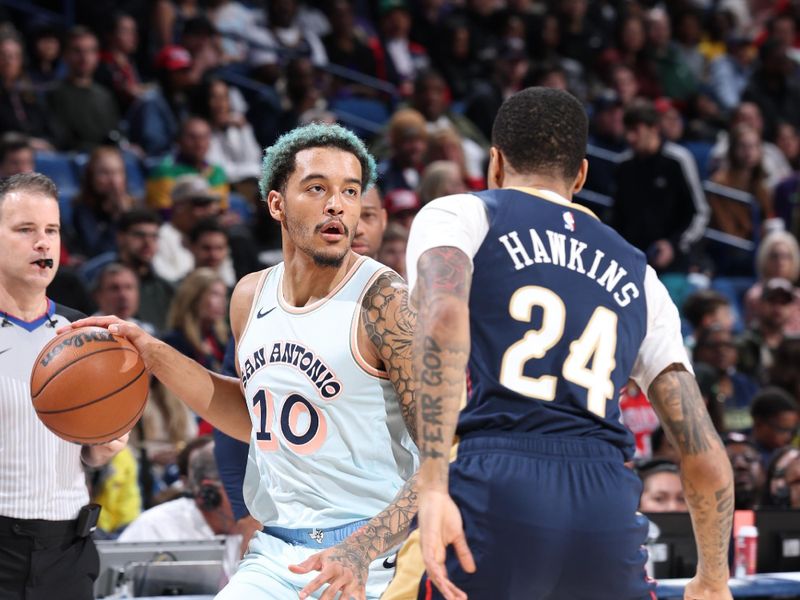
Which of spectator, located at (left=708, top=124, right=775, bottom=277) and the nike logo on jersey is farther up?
spectator, located at (left=708, top=124, right=775, bottom=277)

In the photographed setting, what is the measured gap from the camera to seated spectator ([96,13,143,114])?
34.2ft

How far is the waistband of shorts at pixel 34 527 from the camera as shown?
3.92 meters

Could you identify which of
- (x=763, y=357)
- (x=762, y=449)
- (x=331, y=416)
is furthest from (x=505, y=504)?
(x=763, y=357)

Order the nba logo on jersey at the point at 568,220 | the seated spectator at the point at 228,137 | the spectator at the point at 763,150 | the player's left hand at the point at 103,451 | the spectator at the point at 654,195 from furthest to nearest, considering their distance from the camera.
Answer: the spectator at the point at 763,150 < the spectator at the point at 654,195 < the seated spectator at the point at 228,137 < the player's left hand at the point at 103,451 < the nba logo on jersey at the point at 568,220

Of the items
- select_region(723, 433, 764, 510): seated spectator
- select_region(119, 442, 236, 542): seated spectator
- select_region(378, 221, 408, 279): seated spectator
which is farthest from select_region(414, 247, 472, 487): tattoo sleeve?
select_region(378, 221, 408, 279): seated spectator

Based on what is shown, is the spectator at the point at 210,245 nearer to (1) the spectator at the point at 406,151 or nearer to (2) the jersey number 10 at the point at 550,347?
(1) the spectator at the point at 406,151

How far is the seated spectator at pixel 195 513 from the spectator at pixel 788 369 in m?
4.43

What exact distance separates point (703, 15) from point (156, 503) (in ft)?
36.0

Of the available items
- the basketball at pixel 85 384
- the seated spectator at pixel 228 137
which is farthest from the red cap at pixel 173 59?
the basketball at pixel 85 384

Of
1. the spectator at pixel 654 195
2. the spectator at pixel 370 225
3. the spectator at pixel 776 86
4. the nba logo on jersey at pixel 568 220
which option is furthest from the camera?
the spectator at pixel 776 86

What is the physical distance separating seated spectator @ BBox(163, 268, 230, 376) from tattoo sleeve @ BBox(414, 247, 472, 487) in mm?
4912

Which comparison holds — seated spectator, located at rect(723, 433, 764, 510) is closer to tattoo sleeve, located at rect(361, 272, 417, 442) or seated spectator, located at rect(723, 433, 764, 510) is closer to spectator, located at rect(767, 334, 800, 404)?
spectator, located at rect(767, 334, 800, 404)

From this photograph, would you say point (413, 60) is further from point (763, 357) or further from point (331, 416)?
point (331, 416)

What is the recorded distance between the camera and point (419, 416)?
2682 millimetres
